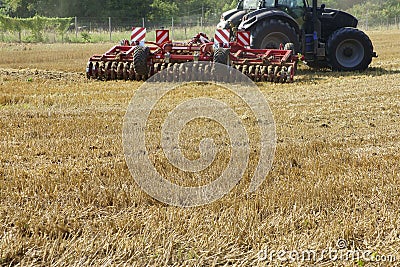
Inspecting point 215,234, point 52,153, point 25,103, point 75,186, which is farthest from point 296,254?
point 25,103

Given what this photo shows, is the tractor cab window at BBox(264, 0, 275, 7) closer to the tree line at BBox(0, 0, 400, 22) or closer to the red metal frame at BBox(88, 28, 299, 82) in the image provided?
the red metal frame at BBox(88, 28, 299, 82)

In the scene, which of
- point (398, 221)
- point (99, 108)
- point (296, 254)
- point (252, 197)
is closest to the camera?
point (296, 254)

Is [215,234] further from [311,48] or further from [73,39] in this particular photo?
[73,39]

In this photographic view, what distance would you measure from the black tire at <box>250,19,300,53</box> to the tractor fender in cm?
9

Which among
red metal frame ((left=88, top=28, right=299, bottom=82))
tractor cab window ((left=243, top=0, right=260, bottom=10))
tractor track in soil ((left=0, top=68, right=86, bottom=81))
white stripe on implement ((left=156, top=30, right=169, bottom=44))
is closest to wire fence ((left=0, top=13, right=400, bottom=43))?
tractor cab window ((left=243, top=0, right=260, bottom=10))

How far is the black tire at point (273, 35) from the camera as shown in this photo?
1075 centimetres

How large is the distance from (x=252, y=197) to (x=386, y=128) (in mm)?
2939

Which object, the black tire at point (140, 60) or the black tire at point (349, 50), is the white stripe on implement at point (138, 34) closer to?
the black tire at point (140, 60)

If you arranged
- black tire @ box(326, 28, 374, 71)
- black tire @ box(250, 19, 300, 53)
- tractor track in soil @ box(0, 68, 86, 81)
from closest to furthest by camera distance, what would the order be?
tractor track in soil @ box(0, 68, 86, 81)
black tire @ box(250, 19, 300, 53)
black tire @ box(326, 28, 374, 71)

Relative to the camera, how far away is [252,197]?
3471mm

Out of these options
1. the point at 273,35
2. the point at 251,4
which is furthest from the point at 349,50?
the point at 251,4

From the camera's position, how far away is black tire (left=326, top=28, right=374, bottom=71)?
1145 cm

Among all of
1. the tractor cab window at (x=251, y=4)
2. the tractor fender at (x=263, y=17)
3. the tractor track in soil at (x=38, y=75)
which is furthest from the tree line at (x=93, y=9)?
the tractor fender at (x=263, y=17)

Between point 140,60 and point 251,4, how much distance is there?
340 cm
